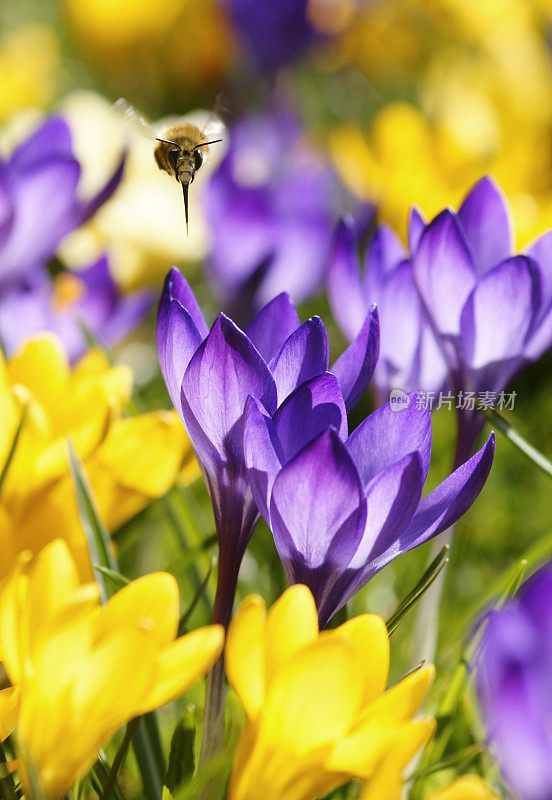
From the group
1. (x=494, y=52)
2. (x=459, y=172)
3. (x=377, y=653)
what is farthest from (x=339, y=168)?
(x=377, y=653)

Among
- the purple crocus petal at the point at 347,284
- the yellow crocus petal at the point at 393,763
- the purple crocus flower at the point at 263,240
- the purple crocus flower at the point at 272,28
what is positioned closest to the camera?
the yellow crocus petal at the point at 393,763

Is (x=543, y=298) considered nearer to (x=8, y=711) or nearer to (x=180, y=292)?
(x=180, y=292)

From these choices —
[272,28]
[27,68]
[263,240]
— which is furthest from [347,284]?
Answer: [27,68]

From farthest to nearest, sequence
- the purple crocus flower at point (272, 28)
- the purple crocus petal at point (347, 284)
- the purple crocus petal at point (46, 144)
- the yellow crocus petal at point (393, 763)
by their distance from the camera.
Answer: the purple crocus flower at point (272, 28) < the purple crocus petal at point (46, 144) < the purple crocus petal at point (347, 284) < the yellow crocus petal at point (393, 763)

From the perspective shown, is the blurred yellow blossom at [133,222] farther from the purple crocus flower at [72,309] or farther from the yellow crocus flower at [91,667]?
the yellow crocus flower at [91,667]

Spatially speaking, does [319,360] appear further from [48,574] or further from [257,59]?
[257,59]

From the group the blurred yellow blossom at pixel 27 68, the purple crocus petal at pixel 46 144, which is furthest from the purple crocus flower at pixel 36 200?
the blurred yellow blossom at pixel 27 68

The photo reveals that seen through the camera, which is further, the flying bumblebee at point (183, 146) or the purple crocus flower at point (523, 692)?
the flying bumblebee at point (183, 146)
